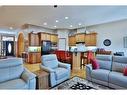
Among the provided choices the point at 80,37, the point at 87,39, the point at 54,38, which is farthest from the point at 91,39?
the point at 54,38

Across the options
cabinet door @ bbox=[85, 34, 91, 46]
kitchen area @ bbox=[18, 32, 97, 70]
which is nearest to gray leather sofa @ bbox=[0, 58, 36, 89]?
kitchen area @ bbox=[18, 32, 97, 70]

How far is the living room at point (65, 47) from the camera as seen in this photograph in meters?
3.12

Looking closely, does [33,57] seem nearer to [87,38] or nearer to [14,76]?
[87,38]

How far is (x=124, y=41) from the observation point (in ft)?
23.5

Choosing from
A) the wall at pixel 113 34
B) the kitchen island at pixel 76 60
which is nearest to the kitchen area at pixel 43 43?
the wall at pixel 113 34

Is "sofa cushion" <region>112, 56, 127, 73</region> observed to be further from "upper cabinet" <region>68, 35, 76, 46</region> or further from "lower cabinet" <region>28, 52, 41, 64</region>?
"upper cabinet" <region>68, 35, 76, 46</region>

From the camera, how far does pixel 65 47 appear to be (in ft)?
34.1

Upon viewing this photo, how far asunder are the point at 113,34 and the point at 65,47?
14.0 ft

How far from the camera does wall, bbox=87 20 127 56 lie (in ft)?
23.9

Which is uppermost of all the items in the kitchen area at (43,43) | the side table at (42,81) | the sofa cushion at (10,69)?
the kitchen area at (43,43)

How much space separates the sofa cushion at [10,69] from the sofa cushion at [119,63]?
2.97 metres

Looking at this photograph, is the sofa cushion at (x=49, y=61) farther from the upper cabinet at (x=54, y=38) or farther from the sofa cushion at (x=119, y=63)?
the upper cabinet at (x=54, y=38)

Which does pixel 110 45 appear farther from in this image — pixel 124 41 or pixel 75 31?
pixel 75 31

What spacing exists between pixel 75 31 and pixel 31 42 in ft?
14.3
